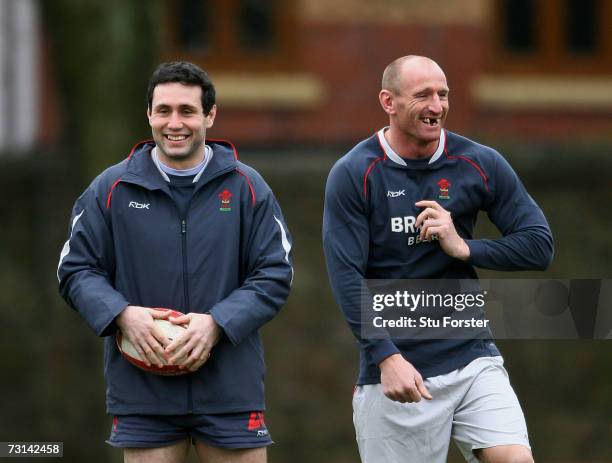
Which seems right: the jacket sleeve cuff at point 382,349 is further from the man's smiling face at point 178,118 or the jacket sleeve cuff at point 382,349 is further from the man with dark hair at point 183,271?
the man's smiling face at point 178,118

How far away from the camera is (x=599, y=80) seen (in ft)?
54.9

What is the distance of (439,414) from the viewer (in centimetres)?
704

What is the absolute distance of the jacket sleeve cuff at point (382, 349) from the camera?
681 cm

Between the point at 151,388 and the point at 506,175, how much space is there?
1934 mm

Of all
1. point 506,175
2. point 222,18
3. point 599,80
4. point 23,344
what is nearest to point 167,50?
point 222,18

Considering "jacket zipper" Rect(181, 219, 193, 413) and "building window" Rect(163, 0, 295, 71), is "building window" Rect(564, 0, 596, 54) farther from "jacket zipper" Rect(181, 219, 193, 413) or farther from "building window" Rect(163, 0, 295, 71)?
"jacket zipper" Rect(181, 219, 193, 413)

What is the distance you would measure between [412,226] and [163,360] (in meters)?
1.33

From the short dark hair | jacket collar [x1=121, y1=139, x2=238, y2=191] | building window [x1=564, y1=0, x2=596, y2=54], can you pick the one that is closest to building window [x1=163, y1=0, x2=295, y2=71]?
building window [x1=564, y1=0, x2=596, y2=54]

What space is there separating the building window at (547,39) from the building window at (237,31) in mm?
2390

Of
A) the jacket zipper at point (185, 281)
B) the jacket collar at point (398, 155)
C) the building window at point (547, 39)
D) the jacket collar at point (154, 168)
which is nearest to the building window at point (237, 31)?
the building window at point (547, 39)

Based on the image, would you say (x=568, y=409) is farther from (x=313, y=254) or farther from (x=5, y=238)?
(x=5, y=238)

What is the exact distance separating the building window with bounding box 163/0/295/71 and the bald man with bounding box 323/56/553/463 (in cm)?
934

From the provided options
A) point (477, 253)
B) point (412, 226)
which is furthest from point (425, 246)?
point (477, 253)

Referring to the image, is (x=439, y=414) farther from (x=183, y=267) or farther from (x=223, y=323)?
(x=183, y=267)
